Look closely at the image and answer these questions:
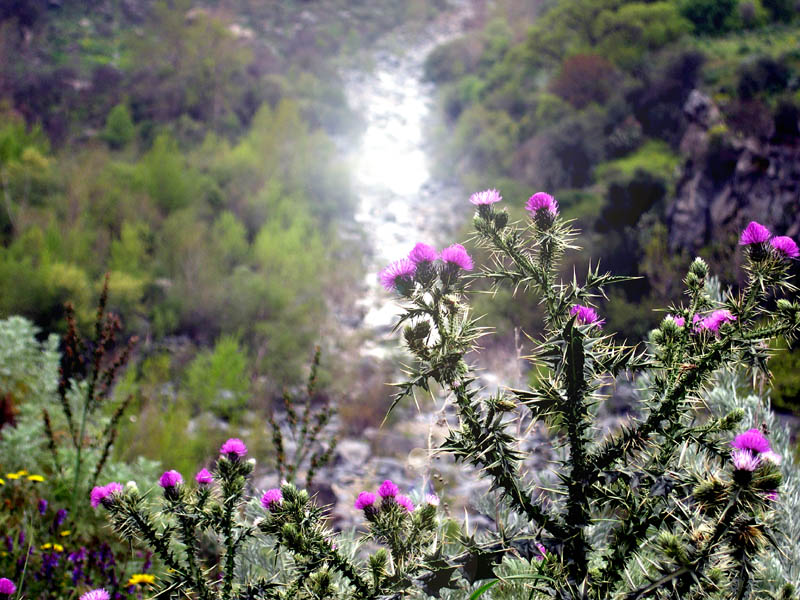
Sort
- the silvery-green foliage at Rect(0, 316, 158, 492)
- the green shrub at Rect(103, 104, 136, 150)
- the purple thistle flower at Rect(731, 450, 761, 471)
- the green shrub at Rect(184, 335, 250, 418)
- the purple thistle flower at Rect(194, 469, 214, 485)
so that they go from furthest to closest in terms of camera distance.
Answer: the green shrub at Rect(103, 104, 136, 150)
the green shrub at Rect(184, 335, 250, 418)
the silvery-green foliage at Rect(0, 316, 158, 492)
the purple thistle flower at Rect(194, 469, 214, 485)
the purple thistle flower at Rect(731, 450, 761, 471)

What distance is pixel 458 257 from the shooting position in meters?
1.12

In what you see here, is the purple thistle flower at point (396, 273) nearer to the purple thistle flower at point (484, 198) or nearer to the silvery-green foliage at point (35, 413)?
the purple thistle flower at point (484, 198)

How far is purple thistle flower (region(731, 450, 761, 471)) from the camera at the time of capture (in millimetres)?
841

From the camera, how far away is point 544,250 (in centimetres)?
116

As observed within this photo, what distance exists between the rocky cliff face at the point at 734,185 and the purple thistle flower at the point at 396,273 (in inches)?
180

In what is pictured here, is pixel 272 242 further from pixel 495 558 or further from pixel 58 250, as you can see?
pixel 495 558

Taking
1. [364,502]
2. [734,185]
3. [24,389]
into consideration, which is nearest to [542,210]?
[364,502]

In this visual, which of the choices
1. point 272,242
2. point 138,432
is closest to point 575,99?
point 272,242

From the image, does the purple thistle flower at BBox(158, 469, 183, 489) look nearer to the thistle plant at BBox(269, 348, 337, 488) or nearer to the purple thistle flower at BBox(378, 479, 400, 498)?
the purple thistle flower at BBox(378, 479, 400, 498)

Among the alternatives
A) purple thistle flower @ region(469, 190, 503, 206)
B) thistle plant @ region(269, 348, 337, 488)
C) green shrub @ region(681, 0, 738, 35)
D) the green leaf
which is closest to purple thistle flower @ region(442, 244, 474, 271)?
purple thistle flower @ region(469, 190, 503, 206)

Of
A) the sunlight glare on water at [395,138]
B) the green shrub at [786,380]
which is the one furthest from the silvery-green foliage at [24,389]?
the sunlight glare on water at [395,138]

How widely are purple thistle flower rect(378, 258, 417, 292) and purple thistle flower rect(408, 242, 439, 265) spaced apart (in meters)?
0.01

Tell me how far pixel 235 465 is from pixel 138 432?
300cm

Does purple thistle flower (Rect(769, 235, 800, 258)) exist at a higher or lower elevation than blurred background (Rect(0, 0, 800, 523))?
lower
